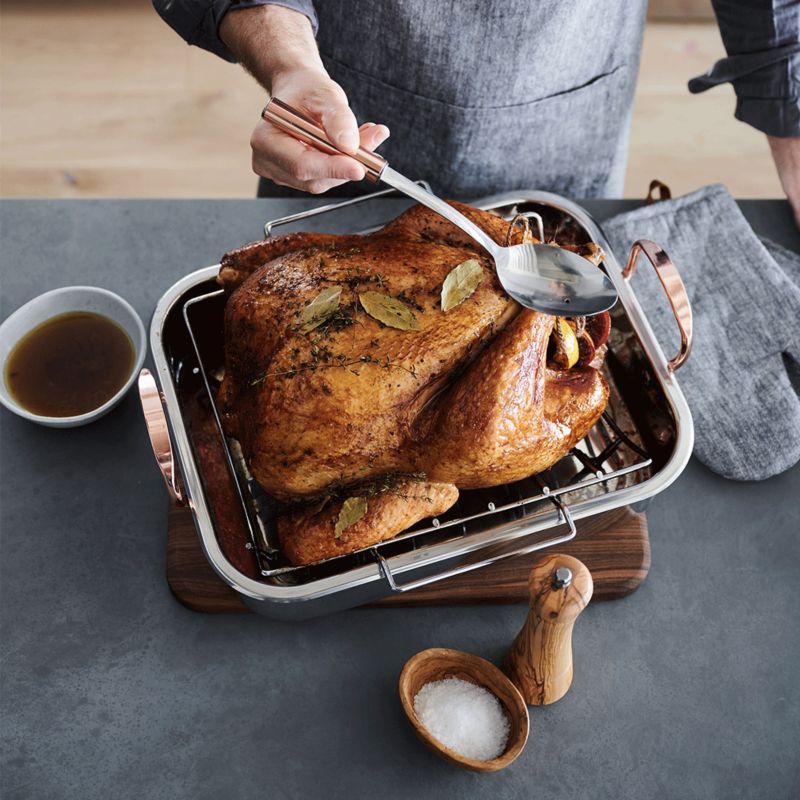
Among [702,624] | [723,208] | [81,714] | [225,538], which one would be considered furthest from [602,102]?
[81,714]

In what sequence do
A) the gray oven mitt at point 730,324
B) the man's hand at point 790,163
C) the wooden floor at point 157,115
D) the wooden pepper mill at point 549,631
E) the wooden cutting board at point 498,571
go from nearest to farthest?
1. the wooden pepper mill at point 549,631
2. the wooden cutting board at point 498,571
3. the gray oven mitt at point 730,324
4. the man's hand at point 790,163
5. the wooden floor at point 157,115

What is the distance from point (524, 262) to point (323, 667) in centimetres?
65

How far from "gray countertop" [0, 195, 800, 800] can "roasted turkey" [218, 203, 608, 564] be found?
24 centimetres

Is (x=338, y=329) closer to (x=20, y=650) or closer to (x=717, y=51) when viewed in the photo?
(x=20, y=650)

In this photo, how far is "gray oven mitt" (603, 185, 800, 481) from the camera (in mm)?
1331

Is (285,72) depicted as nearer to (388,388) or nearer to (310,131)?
(310,131)

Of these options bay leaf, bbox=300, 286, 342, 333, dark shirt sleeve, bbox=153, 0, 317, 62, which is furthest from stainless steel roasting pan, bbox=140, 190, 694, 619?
dark shirt sleeve, bbox=153, 0, 317, 62

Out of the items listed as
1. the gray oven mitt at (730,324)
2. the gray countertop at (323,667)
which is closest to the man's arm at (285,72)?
the gray countertop at (323,667)

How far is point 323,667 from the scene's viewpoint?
1202 millimetres

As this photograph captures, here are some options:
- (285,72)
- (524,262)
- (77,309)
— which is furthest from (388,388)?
(77,309)

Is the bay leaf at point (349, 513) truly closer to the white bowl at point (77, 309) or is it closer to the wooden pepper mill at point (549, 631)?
the wooden pepper mill at point (549, 631)

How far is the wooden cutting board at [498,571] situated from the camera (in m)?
1.21

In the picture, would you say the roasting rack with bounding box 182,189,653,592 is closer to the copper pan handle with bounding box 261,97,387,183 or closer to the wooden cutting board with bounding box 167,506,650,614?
the wooden cutting board with bounding box 167,506,650,614

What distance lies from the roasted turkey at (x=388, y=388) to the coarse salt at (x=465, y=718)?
0.23m
